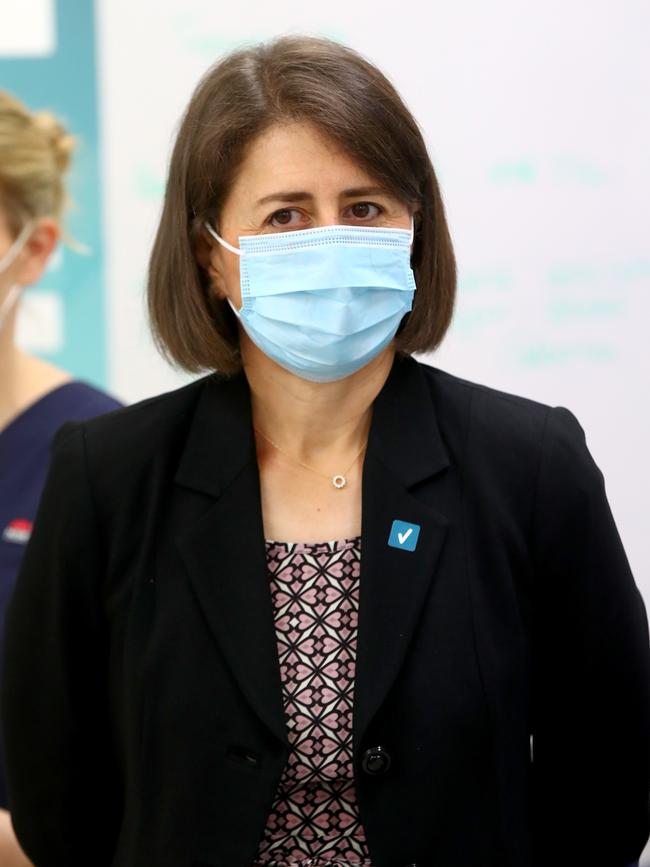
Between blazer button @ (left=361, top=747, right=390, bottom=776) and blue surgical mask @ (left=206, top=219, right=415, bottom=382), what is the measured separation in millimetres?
483

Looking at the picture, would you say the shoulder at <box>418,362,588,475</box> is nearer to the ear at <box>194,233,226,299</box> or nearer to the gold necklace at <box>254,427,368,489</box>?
the gold necklace at <box>254,427,368,489</box>

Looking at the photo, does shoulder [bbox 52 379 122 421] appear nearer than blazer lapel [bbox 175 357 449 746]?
No

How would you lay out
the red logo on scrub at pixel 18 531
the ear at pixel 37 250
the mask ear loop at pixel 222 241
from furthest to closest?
the ear at pixel 37 250 → the red logo on scrub at pixel 18 531 → the mask ear loop at pixel 222 241

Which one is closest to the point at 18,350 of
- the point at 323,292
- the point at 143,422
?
the point at 143,422

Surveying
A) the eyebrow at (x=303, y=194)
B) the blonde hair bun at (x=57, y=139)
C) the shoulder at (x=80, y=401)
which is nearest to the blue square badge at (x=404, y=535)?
the eyebrow at (x=303, y=194)

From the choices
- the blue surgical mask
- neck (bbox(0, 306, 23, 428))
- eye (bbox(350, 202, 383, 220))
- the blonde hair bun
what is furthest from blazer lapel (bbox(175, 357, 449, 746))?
the blonde hair bun

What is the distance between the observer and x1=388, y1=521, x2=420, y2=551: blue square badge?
148 cm

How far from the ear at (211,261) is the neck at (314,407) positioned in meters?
0.10

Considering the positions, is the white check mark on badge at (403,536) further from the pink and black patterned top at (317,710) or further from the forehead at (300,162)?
the forehead at (300,162)

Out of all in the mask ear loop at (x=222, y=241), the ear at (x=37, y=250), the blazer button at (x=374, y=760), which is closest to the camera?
the blazer button at (x=374, y=760)

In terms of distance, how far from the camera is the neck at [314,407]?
1570 millimetres

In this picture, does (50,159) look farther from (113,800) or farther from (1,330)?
(113,800)

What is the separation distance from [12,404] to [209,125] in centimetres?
77

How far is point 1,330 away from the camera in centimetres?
204
